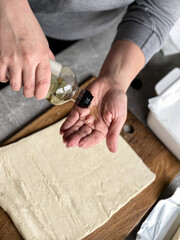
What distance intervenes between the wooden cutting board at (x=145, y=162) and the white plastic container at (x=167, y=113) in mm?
48

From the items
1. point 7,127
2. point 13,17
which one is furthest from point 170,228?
point 13,17

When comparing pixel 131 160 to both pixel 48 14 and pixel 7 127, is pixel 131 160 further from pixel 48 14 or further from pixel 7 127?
pixel 48 14

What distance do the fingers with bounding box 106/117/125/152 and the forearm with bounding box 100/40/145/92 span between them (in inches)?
6.9

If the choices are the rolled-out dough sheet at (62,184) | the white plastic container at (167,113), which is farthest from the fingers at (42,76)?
the white plastic container at (167,113)

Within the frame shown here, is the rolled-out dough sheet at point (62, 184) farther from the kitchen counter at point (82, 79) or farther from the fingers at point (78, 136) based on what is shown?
the fingers at point (78, 136)

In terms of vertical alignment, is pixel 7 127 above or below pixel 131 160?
below

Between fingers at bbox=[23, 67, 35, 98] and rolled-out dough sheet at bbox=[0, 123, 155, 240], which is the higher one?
fingers at bbox=[23, 67, 35, 98]

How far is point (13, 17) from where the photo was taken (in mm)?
666

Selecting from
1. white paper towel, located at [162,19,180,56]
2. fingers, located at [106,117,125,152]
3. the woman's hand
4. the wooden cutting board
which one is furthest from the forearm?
white paper towel, located at [162,19,180,56]

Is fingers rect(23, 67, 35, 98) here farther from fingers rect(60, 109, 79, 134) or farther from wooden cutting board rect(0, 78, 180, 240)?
wooden cutting board rect(0, 78, 180, 240)

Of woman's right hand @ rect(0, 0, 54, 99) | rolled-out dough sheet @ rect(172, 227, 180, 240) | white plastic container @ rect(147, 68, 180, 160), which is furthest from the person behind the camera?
white plastic container @ rect(147, 68, 180, 160)

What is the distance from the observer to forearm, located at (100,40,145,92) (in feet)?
3.37

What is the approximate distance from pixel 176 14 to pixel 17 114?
842 mm

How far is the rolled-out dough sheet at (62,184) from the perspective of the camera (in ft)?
3.04
